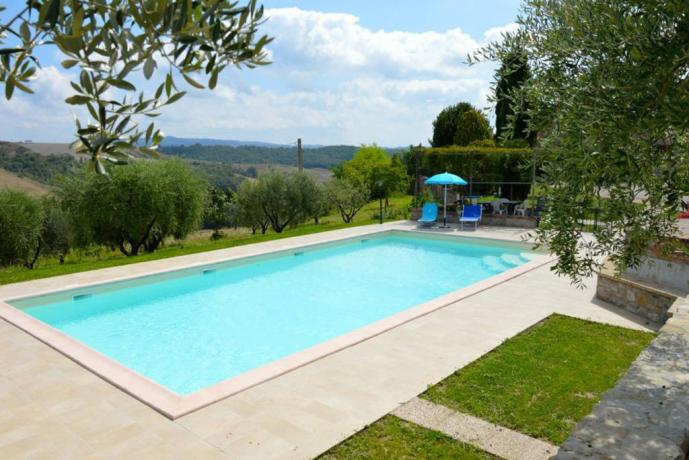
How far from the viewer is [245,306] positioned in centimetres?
1024

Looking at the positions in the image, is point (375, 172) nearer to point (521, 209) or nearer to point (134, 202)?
point (521, 209)

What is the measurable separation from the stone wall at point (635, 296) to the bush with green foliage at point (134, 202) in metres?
14.3

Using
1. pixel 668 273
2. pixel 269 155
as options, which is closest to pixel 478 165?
pixel 668 273

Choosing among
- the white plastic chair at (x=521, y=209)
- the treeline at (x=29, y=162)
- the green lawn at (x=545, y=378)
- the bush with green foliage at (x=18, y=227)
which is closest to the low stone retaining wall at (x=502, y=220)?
the white plastic chair at (x=521, y=209)

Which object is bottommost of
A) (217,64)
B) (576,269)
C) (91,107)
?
(576,269)

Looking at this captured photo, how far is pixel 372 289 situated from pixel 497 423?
7159 mm

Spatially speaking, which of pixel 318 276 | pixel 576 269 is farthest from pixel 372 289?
pixel 576 269

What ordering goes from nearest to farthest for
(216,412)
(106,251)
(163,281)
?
(216,412)
(163,281)
(106,251)

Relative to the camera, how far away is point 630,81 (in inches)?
112

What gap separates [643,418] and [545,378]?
183 cm

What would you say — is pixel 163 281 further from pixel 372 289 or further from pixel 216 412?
pixel 216 412

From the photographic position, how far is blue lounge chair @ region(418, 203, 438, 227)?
59.9 ft

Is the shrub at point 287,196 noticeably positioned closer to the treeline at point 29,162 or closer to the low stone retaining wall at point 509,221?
the low stone retaining wall at point 509,221

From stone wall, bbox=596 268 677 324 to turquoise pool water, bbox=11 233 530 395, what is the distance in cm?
372
